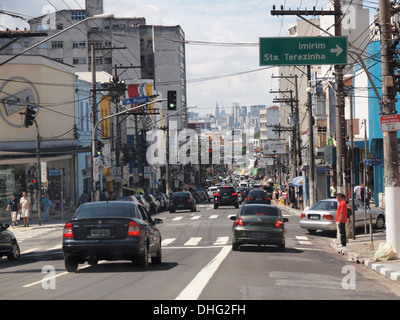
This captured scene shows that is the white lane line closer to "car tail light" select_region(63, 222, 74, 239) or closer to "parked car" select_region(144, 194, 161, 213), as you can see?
"car tail light" select_region(63, 222, 74, 239)

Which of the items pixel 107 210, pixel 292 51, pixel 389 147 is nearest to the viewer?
pixel 107 210

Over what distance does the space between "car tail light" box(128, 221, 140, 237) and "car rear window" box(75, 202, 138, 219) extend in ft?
1.40

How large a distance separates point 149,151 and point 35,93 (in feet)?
134

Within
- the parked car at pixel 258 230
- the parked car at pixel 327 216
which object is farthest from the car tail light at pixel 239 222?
the parked car at pixel 327 216

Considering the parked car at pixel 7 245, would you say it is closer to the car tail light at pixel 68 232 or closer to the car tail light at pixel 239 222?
the car tail light at pixel 68 232

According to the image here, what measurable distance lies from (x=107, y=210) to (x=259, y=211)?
7.69m

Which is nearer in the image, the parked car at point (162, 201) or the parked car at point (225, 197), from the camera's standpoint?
the parked car at point (225, 197)

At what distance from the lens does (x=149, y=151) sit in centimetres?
8869

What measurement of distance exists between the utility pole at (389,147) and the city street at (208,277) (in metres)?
1.41

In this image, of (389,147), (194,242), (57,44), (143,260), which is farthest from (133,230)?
(57,44)

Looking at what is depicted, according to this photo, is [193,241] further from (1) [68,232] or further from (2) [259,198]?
(2) [259,198]

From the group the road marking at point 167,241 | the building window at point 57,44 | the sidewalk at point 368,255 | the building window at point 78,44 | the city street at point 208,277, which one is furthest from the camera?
the building window at point 57,44

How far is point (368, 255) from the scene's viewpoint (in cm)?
1972

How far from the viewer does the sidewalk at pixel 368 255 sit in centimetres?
1576
